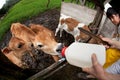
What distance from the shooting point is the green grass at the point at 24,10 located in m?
3.04

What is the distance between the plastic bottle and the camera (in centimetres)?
188

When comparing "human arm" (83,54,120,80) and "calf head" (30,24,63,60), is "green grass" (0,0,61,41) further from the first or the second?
"human arm" (83,54,120,80)

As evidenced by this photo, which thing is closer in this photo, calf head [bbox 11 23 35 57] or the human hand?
the human hand

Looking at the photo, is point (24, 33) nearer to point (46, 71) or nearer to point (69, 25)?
point (46, 71)

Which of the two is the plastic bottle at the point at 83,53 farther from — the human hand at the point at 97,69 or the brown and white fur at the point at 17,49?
the brown and white fur at the point at 17,49

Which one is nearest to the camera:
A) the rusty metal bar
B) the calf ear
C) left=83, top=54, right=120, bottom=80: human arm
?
left=83, top=54, right=120, bottom=80: human arm

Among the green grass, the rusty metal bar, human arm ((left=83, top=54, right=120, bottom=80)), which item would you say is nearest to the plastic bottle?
human arm ((left=83, top=54, right=120, bottom=80))

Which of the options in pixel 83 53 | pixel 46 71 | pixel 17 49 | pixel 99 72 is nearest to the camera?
pixel 99 72

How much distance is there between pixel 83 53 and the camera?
1.91 meters

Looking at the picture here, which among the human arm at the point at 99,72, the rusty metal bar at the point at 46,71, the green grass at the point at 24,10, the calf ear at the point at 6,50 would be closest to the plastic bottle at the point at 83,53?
the human arm at the point at 99,72

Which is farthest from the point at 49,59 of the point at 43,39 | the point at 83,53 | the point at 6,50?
the point at 83,53

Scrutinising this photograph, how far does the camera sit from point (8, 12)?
315cm

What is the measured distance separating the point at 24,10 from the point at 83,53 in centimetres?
129

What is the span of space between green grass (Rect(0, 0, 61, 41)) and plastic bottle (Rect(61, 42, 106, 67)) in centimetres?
113
